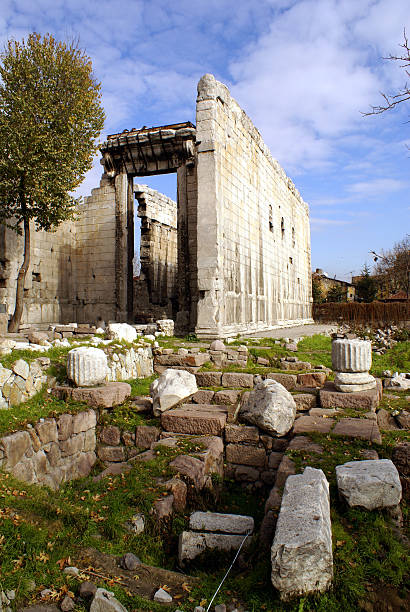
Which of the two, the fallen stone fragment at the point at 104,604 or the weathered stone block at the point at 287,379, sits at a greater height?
the weathered stone block at the point at 287,379

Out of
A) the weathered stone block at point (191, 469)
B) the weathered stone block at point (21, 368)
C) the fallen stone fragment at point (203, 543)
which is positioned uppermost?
the weathered stone block at point (21, 368)

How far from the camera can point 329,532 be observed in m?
2.94

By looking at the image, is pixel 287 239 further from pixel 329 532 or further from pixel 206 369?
pixel 329 532

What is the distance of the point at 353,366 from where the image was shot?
6.48 meters

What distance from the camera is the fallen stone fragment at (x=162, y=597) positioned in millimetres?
2861

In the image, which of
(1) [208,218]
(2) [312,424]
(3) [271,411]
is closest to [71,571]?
(3) [271,411]

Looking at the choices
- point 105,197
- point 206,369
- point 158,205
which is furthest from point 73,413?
point 158,205

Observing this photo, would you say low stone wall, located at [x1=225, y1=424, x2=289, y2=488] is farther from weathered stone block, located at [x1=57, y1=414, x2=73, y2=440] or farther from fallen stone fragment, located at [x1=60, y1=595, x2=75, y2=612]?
fallen stone fragment, located at [x1=60, y1=595, x2=75, y2=612]

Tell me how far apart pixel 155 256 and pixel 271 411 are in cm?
1537

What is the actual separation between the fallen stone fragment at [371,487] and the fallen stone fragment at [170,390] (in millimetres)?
3311

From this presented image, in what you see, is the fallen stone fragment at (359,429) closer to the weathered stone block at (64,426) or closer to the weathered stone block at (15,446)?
the weathered stone block at (64,426)

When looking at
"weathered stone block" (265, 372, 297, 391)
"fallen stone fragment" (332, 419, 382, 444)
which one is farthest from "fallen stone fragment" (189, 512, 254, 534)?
"weathered stone block" (265, 372, 297, 391)

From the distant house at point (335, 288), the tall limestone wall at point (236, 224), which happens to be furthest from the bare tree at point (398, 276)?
the tall limestone wall at point (236, 224)

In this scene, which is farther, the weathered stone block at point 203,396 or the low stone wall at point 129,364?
the low stone wall at point 129,364
